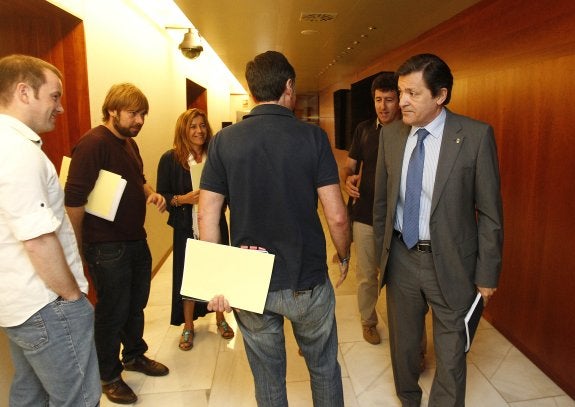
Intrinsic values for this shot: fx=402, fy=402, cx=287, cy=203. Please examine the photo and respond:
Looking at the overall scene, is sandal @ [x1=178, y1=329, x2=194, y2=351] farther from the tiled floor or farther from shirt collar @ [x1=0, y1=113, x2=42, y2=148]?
shirt collar @ [x1=0, y1=113, x2=42, y2=148]

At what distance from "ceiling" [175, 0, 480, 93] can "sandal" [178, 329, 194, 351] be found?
2.54 meters

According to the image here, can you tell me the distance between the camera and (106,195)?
193 cm

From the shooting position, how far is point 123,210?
2.10 m

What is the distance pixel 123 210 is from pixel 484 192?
5.65 ft

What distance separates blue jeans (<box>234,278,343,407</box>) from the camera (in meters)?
1.46

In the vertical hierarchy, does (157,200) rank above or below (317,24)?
below

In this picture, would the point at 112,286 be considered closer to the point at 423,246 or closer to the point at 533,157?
the point at 423,246

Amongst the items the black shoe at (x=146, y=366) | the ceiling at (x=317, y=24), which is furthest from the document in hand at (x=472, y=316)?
the ceiling at (x=317, y=24)

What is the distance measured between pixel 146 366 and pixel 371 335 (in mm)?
1486

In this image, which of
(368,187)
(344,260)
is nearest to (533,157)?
(368,187)

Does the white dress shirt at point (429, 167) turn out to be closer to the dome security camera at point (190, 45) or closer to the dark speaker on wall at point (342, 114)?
the dome security camera at point (190, 45)

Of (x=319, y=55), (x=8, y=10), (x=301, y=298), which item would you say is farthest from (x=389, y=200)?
(x=319, y=55)

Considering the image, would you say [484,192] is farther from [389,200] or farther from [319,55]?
[319,55]

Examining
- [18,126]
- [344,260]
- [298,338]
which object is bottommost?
[298,338]
